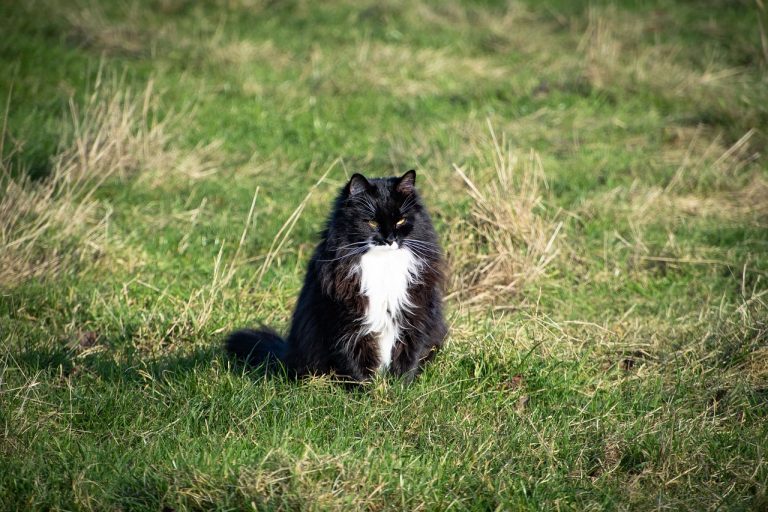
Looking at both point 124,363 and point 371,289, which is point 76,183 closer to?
point 124,363

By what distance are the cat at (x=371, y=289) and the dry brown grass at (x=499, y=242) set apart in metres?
1.31

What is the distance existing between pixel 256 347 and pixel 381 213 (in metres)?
1.00

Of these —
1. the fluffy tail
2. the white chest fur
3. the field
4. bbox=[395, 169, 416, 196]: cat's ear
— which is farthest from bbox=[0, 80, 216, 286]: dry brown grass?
bbox=[395, 169, 416, 196]: cat's ear

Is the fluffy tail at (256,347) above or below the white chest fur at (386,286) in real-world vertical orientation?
below

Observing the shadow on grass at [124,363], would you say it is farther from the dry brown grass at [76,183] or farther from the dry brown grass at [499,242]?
the dry brown grass at [499,242]

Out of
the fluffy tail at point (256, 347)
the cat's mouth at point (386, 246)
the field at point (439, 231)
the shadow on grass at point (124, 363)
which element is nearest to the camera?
the field at point (439, 231)

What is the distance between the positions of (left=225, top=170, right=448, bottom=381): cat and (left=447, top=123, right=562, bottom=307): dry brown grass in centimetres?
131

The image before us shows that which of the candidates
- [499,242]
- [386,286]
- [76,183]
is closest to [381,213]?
[386,286]

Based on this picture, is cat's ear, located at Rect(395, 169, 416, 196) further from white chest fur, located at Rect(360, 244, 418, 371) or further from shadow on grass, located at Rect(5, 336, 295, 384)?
shadow on grass, located at Rect(5, 336, 295, 384)

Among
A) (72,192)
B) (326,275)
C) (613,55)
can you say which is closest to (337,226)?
(326,275)

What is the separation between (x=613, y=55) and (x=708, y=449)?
627cm

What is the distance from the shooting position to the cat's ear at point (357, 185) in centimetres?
407

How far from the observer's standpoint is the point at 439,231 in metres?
6.11

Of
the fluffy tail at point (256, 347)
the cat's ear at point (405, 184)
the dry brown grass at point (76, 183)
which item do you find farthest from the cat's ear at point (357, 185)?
the dry brown grass at point (76, 183)
